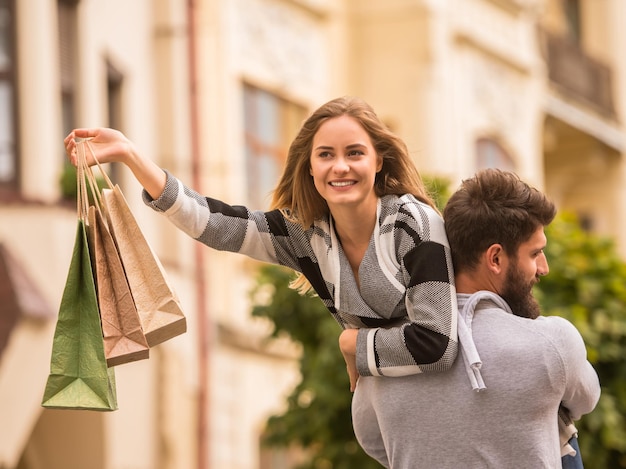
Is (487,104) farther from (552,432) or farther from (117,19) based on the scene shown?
(552,432)

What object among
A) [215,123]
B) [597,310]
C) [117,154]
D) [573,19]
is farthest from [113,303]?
[573,19]

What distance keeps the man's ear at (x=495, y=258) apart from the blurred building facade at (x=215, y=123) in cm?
801

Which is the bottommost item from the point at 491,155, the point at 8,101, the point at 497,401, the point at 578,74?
the point at 497,401

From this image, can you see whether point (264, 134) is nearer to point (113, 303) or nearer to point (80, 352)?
point (113, 303)

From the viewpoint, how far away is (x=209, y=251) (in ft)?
55.1

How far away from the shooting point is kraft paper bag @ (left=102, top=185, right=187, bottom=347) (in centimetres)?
453

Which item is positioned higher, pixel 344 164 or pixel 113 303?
pixel 344 164

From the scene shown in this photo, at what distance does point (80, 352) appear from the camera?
4.42 metres

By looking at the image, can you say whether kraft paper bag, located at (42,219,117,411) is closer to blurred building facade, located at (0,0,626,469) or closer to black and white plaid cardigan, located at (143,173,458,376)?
black and white plaid cardigan, located at (143,173,458,376)

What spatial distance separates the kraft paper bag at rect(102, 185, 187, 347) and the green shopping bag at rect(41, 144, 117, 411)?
12 centimetres

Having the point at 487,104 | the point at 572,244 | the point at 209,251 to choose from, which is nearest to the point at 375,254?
the point at 572,244

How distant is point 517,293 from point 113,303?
1.15 metres

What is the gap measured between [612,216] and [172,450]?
12818 mm

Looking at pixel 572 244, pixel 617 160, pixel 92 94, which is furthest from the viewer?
pixel 617 160
